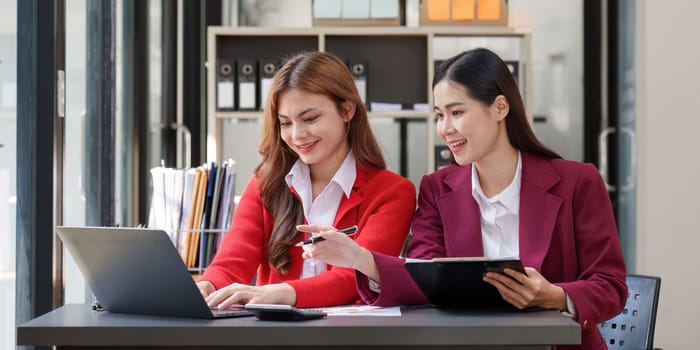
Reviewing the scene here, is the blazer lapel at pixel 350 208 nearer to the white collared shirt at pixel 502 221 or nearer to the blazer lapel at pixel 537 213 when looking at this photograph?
the white collared shirt at pixel 502 221

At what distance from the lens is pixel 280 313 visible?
1.67 metres

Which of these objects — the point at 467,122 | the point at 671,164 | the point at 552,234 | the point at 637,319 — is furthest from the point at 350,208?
the point at 671,164

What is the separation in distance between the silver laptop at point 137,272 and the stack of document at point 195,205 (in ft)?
4.35

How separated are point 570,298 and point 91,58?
2.35 metres

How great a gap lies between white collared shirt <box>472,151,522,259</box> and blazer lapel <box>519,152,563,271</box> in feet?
0.08

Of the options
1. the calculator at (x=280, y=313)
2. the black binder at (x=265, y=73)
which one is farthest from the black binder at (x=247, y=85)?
the calculator at (x=280, y=313)

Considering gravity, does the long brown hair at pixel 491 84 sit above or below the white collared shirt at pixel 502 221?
above

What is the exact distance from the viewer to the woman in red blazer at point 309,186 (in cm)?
231

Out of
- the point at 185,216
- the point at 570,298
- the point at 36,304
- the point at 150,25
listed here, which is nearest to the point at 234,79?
the point at 150,25

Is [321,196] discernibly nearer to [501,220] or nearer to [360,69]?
[501,220]

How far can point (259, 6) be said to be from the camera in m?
5.96

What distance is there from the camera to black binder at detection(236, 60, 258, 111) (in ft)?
16.1

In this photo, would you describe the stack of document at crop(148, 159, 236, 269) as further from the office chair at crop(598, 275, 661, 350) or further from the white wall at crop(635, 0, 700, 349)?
the white wall at crop(635, 0, 700, 349)

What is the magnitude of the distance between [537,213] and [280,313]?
2.38ft
